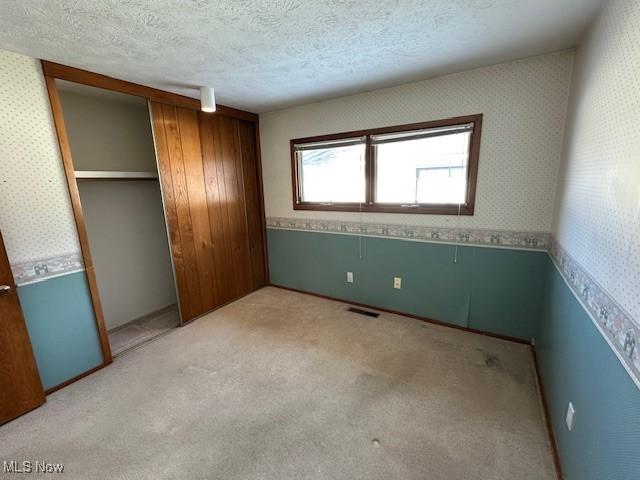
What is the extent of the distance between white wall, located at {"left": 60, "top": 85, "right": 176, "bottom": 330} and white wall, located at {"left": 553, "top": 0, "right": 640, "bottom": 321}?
3250 mm

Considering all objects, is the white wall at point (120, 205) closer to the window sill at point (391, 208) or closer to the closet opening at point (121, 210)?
the closet opening at point (121, 210)

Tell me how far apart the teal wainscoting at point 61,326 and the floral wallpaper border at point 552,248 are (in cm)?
206

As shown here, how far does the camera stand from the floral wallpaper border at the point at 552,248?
84 cm

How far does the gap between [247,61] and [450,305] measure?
8.57 feet

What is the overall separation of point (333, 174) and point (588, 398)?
258cm

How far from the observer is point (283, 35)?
160 centimetres

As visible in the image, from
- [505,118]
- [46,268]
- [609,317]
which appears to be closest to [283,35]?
[505,118]

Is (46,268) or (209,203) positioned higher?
(209,203)

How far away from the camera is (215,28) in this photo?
59.1 inches

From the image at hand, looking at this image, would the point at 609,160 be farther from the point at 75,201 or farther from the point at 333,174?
the point at 75,201

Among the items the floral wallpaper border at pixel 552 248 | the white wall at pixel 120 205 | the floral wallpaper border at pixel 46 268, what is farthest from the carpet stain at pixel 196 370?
the floral wallpaper border at pixel 552 248

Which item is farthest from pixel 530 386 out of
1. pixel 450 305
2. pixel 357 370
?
pixel 357 370

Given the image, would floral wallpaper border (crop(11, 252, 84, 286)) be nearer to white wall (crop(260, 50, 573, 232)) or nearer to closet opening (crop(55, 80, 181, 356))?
closet opening (crop(55, 80, 181, 356))

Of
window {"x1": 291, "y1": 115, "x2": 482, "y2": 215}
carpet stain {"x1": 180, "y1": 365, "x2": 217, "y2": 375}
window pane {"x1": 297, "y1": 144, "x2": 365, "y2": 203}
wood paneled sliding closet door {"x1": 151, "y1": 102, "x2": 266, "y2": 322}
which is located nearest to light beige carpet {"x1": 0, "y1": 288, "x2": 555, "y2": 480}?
carpet stain {"x1": 180, "y1": 365, "x2": 217, "y2": 375}
